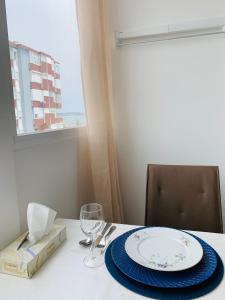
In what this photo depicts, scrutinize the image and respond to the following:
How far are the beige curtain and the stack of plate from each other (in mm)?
667

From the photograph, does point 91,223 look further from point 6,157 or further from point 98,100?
point 98,100

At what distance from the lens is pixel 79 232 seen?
3.25 feet

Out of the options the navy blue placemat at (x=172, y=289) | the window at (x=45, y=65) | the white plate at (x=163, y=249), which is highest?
the window at (x=45, y=65)

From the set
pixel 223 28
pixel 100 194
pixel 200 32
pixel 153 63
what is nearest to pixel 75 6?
pixel 153 63

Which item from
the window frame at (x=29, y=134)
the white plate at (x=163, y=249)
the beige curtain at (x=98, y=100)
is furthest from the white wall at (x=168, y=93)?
the white plate at (x=163, y=249)

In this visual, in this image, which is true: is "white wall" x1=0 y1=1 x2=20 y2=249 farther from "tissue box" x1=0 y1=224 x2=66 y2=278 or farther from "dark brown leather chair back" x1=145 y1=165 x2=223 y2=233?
"dark brown leather chair back" x1=145 y1=165 x2=223 y2=233

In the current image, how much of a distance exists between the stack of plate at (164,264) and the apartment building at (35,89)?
67 cm

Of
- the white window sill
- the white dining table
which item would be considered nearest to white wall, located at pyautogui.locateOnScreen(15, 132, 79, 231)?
the white window sill

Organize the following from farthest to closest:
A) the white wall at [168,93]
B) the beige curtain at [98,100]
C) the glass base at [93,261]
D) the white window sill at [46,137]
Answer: the white wall at [168,93]
the beige curtain at [98,100]
the white window sill at [46,137]
the glass base at [93,261]

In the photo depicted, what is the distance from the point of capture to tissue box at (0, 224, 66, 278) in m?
0.71

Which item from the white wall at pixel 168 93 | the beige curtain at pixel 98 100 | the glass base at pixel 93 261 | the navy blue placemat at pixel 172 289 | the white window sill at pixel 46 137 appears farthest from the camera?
the white wall at pixel 168 93

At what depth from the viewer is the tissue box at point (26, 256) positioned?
71cm

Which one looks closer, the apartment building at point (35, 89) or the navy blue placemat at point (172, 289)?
the navy blue placemat at point (172, 289)

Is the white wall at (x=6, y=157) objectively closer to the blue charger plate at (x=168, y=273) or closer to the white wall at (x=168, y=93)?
the blue charger plate at (x=168, y=273)
